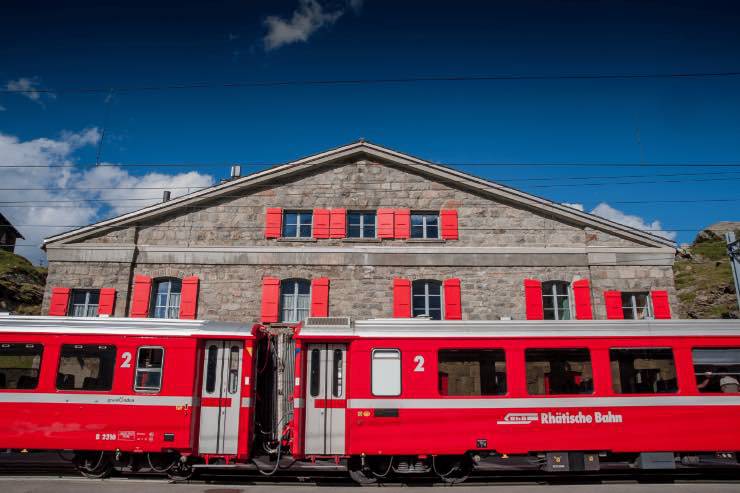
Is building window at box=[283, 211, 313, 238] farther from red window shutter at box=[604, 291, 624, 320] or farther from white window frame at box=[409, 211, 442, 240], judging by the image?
red window shutter at box=[604, 291, 624, 320]

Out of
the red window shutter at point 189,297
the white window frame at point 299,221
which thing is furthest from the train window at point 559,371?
the red window shutter at point 189,297

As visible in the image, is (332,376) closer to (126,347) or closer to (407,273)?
(126,347)

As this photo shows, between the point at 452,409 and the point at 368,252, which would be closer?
the point at 452,409

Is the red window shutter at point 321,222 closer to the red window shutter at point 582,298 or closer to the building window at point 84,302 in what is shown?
the building window at point 84,302

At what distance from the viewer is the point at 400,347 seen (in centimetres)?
1025

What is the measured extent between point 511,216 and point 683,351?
902 centimetres

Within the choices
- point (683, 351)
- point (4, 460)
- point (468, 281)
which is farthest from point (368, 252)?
point (4, 460)

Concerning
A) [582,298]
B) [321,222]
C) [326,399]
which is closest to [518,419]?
[326,399]

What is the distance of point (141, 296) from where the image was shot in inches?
685

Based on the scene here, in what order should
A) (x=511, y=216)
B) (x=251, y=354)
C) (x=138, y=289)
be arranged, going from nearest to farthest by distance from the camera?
(x=251, y=354) < (x=138, y=289) < (x=511, y=216)

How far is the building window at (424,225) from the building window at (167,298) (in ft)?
28.9

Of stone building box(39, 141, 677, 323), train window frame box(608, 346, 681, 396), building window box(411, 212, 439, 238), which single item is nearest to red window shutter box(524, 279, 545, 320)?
stone building box(39, 141, 677, 323)

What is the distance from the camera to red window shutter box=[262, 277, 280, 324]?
677 inches

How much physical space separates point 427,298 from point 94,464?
440 inches
